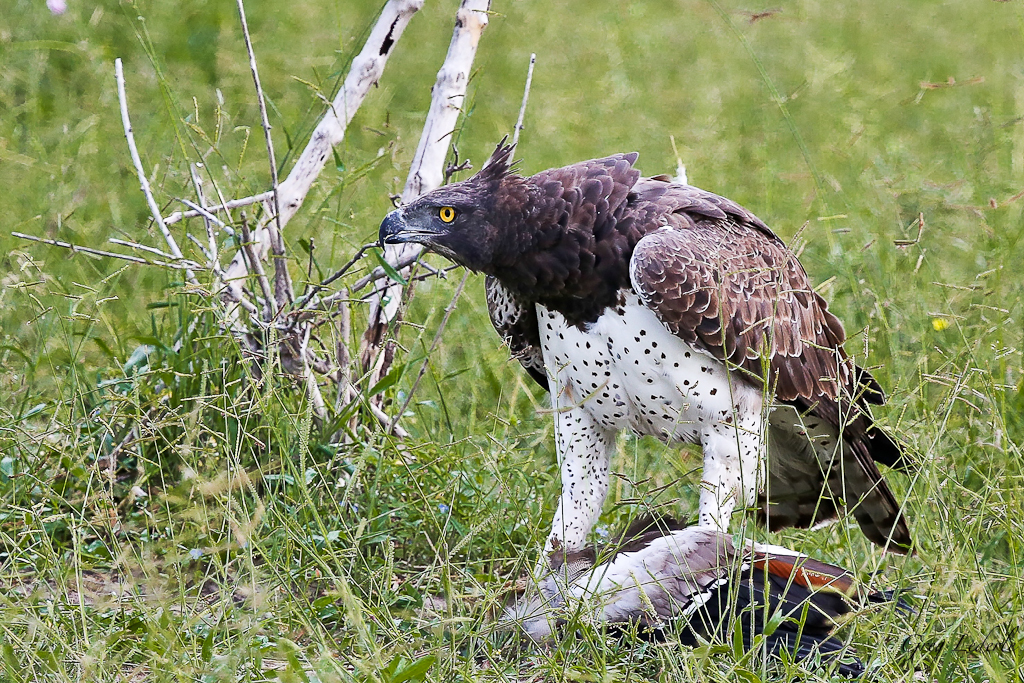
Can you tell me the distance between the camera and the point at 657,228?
11.4ft

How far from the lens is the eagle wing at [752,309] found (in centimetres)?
336

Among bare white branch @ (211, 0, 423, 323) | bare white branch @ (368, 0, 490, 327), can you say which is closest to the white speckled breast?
bare white branch @ (368, 0, 490, 327)

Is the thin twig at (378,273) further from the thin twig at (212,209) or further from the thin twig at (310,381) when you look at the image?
the thin twig at (212,209)

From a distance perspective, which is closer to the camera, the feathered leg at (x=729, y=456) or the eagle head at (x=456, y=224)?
the eagle head at (x=456, y=224)

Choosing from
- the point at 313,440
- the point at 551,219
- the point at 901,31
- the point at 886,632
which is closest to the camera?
the point at 886,632

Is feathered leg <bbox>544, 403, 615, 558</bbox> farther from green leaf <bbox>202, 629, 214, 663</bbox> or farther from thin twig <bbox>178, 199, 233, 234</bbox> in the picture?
green leaf <bbox>202, 629, 214, 663</bbox>

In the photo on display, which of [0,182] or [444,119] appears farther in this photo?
[0,182]

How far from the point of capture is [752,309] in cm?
363

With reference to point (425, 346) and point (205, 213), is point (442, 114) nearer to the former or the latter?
point (205, 213)

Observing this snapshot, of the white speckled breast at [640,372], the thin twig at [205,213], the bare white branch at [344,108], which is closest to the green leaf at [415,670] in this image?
the white speckled breast at [640,372]

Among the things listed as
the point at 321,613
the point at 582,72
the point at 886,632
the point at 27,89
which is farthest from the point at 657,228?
the point at 582,72

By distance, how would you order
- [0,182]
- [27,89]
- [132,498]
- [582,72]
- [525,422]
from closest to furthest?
[132,498] → [525,422] → [0,182] → [27,89] → [582,72]

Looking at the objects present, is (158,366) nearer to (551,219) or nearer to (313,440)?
(313,440)

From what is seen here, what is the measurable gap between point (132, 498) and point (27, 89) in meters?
4.92
